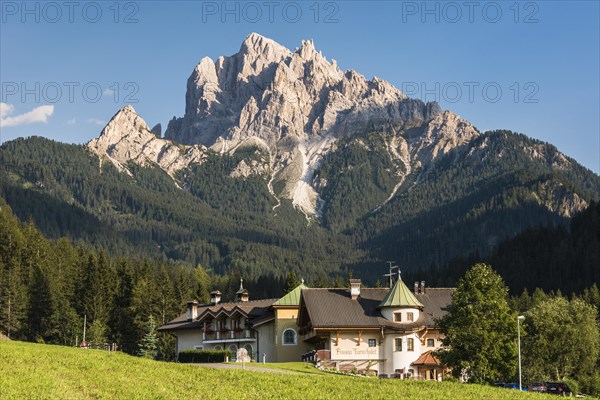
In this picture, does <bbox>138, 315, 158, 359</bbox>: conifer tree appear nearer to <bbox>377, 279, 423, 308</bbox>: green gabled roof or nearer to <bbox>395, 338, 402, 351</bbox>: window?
<bbox>377, 279, 423, 308</bbox>: green gabled roof

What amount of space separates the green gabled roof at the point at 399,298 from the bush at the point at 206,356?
16.2m

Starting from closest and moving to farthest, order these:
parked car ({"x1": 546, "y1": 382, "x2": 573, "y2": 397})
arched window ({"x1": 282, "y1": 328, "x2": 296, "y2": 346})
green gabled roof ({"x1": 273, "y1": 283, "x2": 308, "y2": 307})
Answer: parked car ({"x1": 546, "y1": 382, "x2": 573, "y2": 397}) < arched window ({"x1": 282, "y1": 328, "x2": 296, "y2": 346}) < green gabled roof ({"x1": 273, "y1": 283, "x2": 308, "y2": 307})

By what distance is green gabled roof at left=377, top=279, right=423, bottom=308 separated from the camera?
80.6 metres

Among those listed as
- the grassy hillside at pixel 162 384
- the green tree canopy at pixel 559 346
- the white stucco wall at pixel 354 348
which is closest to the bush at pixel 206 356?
the white stucco wall at pixel 354 348

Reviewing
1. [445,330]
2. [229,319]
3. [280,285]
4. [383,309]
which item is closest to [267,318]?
[229,319]

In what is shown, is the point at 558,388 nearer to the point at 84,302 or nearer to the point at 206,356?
the point at 206,356

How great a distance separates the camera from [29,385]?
108 feet

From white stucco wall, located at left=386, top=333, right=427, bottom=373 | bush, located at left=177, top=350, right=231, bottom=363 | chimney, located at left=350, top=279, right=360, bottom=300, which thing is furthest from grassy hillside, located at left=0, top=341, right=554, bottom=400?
chimney, located at left=350, top=279, right=360, bottom=300

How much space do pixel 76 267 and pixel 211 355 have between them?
5526 cm

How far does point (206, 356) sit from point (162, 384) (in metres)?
38.8

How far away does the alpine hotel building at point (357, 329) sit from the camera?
260ft

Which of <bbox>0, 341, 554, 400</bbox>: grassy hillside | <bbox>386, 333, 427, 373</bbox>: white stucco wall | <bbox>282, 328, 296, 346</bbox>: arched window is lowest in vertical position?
<bbox>0, 341, 554, 400</bbox>: grassy hillside

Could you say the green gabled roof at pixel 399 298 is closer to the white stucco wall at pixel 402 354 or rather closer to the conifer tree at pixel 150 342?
the white stucco wall at pixel 402 354

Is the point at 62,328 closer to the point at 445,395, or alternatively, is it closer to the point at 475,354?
the point at 475,354
